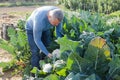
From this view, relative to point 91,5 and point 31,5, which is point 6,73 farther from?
point 31,5

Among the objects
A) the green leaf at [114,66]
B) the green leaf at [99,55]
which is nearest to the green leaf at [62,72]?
the green leaf at [99,55]

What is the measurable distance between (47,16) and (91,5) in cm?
965

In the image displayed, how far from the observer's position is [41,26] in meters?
5.18

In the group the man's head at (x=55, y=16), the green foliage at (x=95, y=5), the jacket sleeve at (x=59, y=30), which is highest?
the man's head at (x=55, y=16)

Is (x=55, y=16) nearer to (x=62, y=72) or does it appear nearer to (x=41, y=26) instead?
(x=41, y=26)

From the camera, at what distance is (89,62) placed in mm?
4562

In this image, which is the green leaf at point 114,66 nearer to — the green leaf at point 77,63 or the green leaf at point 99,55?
the green leaf at point 99,55

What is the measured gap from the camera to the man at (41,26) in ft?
16.4

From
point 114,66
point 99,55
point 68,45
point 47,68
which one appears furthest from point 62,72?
point 114,66

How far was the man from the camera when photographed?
500cm

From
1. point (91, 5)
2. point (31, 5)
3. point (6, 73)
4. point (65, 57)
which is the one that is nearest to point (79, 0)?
point (91, 5)

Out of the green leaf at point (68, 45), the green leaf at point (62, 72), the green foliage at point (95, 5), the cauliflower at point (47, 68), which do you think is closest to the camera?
the green leaf at point (68, 45)

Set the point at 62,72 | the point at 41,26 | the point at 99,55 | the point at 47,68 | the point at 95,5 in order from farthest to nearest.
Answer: the point at 95,5, the point at 41,26, the point at 47,68, the point at 62,72, the point at 99,55

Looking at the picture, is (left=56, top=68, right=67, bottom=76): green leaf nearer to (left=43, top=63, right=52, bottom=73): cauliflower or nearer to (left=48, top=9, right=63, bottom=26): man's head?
(left=43, top=63, right=52, bottom=73): cauliflower
